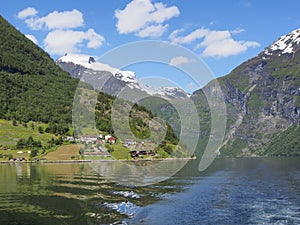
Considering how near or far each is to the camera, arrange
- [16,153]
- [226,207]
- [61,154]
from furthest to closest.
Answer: [61,154] < [16,153] < [226,207]

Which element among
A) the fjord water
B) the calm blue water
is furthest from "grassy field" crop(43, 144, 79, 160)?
the calm blue water

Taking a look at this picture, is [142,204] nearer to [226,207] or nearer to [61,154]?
[226,207]

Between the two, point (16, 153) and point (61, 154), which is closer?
point (16, 153)

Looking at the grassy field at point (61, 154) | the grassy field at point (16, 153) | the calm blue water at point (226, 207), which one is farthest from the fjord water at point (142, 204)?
the grassy field at point (16, 153)

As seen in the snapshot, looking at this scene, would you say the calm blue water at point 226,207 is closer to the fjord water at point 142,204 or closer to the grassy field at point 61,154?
the fjord water at point 142,204

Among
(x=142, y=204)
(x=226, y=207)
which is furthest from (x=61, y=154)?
(x=226, y=207)

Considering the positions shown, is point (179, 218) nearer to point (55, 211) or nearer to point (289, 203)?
point (55, 211)

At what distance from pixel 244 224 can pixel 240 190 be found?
111ft

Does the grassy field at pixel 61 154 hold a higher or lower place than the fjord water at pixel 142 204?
higher

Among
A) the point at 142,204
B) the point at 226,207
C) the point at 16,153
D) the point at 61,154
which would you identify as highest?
the point at 16,153

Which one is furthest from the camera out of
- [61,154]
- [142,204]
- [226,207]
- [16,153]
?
[61,154]

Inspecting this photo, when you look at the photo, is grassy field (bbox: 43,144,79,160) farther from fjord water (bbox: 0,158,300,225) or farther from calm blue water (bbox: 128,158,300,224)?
calm blue water (bbox: 128,158,300,224)

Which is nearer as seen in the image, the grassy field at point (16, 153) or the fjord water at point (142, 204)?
the fjord water at point (142, 204)

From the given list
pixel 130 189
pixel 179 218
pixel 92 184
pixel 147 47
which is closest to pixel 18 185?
pixel 92 184
